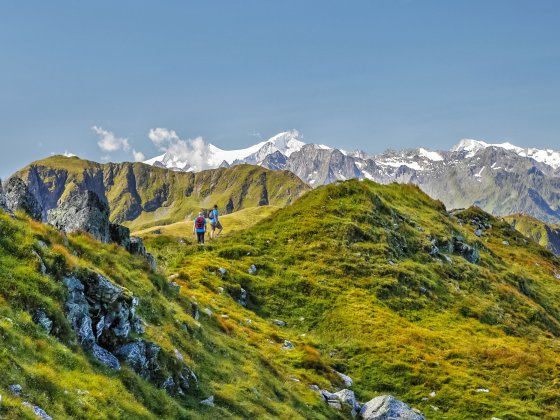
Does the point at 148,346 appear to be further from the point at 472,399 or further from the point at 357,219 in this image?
the point at 357,219

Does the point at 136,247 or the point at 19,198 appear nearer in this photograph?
the point at 19,198

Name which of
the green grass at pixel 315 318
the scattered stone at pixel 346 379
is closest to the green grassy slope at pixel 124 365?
the green grass at pixel 315 318

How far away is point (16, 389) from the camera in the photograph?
15.4 m

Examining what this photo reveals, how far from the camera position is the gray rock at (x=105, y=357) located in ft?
69.6

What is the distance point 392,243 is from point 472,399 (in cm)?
3232

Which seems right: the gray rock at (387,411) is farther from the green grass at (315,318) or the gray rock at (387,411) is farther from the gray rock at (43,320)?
the gray rock at (43,320)

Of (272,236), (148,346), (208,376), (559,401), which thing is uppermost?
(272,236)

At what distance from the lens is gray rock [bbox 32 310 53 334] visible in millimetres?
19391

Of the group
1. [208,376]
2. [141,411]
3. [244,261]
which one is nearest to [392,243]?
[244,261]

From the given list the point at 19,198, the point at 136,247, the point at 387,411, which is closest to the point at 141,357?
the point at 19,198

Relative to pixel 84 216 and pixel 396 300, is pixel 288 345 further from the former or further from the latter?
pixel 84 216

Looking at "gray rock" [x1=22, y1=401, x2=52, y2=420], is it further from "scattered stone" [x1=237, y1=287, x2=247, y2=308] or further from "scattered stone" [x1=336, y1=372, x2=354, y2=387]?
"scattered stone" [x1=237, y1=287, x2=247, y2=308]

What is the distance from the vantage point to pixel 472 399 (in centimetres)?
3856

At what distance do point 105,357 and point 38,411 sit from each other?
249 inches
